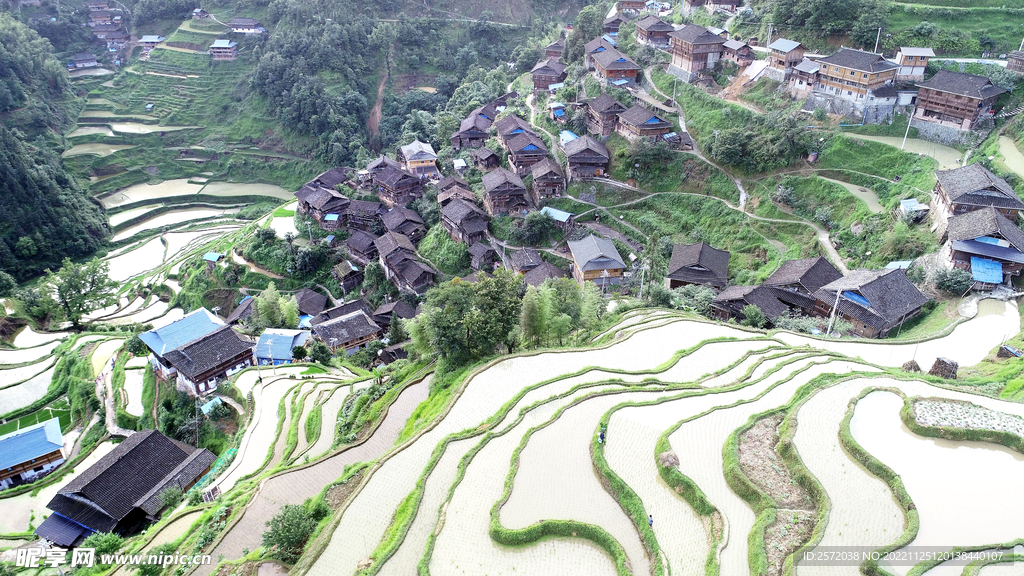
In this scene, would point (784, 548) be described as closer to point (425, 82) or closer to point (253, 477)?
point (253, 477)

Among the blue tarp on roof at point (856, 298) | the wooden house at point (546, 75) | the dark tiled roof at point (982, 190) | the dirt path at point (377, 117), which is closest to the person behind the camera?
the blue tarp on roof at point (856, 298)

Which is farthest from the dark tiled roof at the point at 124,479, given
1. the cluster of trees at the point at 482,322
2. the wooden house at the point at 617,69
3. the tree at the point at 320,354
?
the wooden house at the point at 617,69

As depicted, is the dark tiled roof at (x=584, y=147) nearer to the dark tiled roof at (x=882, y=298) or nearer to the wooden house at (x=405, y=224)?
the wooden house at (x=405, y=224)

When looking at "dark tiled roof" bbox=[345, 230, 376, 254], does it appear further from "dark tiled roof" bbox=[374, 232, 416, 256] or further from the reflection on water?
the reflection on water

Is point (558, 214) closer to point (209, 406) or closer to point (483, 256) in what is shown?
point (483, 256)

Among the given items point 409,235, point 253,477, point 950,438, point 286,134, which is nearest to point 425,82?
point 286,134

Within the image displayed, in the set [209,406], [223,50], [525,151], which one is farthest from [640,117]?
[223,50]
